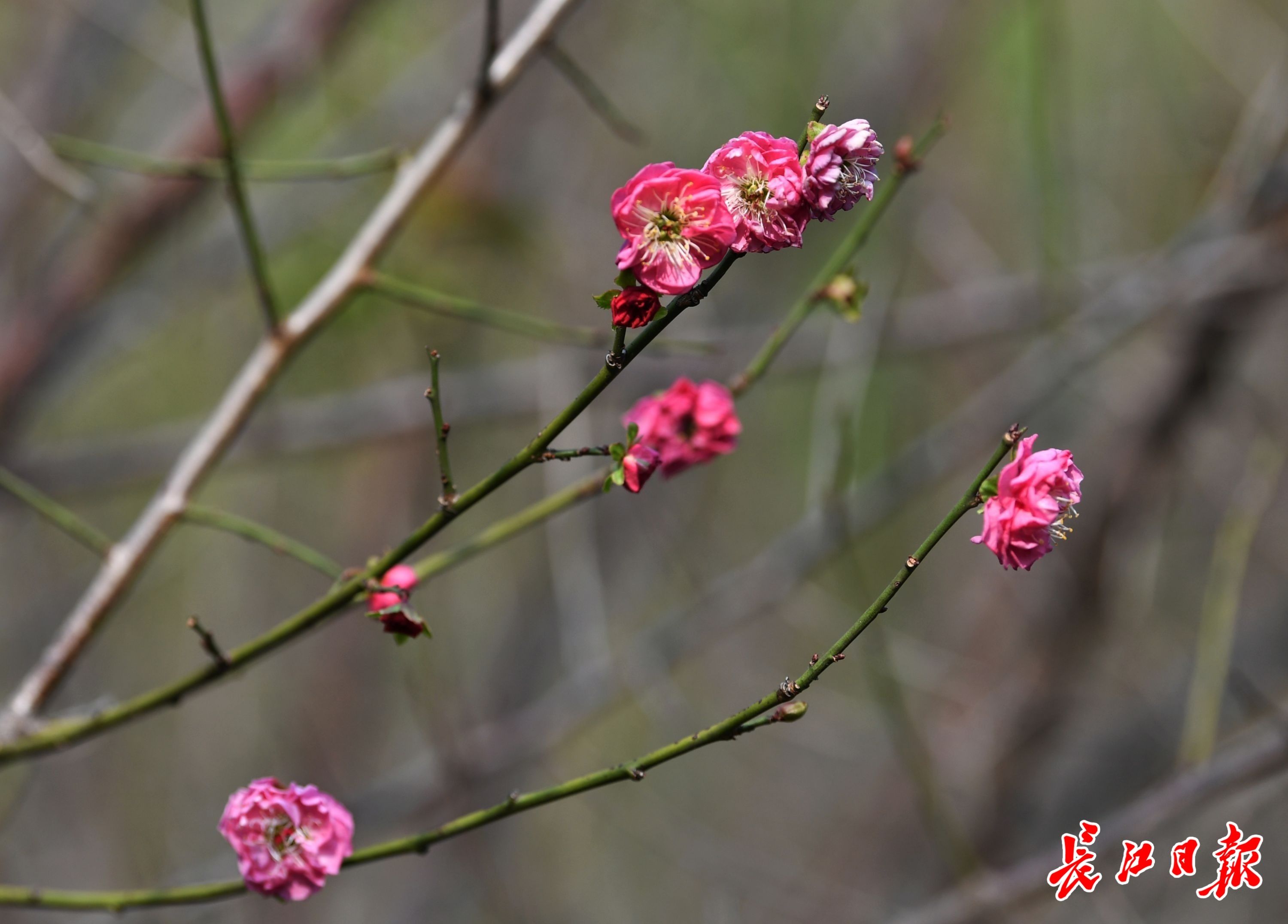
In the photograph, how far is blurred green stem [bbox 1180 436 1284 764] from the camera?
7.30ft

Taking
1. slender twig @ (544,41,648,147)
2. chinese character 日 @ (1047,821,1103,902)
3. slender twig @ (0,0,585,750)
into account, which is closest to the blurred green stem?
chinese character 日 @ (1047,821,1103,902)

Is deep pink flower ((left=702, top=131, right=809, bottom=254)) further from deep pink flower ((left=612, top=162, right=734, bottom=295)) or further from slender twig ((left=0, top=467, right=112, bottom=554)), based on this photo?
slender twig ((left=0, top=467, right=112, bottom=554))

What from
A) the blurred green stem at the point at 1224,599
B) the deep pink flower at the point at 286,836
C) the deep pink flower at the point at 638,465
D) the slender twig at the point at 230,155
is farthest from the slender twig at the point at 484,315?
the blurred green stem at the point at 1224,599

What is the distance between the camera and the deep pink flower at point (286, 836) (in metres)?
1.19

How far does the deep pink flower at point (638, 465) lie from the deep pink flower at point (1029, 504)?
0.36 m

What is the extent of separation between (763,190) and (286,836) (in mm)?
904

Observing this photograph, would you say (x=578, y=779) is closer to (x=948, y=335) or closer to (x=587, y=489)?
(x=587, y=489)

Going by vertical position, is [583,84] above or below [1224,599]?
above

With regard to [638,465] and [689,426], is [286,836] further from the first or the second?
[689,426]

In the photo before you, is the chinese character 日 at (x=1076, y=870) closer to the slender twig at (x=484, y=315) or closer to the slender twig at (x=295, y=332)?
the slender twig at (x=484, y=315)

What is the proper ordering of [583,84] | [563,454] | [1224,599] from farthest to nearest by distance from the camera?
[1224,599] → [583,84] → [563,454]

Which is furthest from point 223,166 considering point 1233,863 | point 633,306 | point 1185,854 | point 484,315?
point 1185,854

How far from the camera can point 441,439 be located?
111 centimetres

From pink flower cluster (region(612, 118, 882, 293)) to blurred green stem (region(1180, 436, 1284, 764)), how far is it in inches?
67.4
